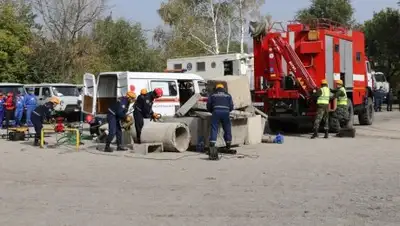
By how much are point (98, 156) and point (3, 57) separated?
2219 cm

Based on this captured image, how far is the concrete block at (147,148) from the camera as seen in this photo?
13.1 meters

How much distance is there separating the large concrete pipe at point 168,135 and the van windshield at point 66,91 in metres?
12.1

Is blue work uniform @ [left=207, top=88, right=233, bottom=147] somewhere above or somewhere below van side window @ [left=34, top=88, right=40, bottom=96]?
below

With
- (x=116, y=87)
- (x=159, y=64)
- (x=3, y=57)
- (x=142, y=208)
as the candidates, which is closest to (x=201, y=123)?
(x=116, y=87)

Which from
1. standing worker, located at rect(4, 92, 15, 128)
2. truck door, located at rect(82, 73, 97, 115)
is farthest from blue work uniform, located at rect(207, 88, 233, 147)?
standing worker, located at rect(4, 92, 15, 128)

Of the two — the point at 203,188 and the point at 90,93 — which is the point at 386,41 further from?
the point at 203,188

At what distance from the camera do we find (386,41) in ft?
156

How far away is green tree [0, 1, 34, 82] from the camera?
33344 mm

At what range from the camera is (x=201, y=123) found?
45.5 feet

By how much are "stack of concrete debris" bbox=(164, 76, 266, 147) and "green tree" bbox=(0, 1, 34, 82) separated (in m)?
21.4

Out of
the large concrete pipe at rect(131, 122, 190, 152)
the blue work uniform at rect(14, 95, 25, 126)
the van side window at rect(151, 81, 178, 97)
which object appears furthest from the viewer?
the blue work uniform at rect(14, 95, 25, 126)

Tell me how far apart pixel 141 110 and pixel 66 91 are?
12.3m

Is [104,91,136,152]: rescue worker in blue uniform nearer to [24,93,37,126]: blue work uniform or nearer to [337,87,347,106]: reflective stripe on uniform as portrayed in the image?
[337,87,347,106]: reflective stripe on uniform

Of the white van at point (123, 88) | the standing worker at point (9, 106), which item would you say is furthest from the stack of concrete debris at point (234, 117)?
the standing worker at point (9, 106)
